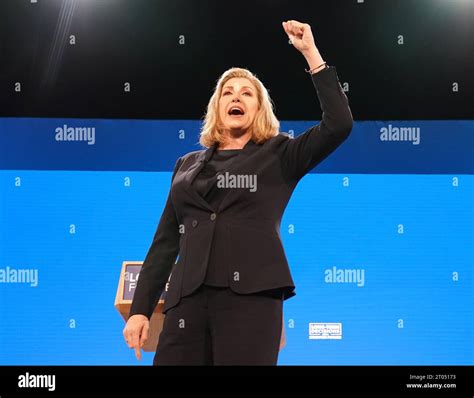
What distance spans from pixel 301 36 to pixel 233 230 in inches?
23.5

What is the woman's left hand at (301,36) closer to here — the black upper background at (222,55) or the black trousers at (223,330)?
the black trousers at (223,330)

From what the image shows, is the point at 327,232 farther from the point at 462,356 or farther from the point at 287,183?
the point at 287,183

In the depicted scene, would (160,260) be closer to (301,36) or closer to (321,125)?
(321,125)

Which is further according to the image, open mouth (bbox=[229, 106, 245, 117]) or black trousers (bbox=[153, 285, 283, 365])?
open mouth (bbox=[229, 106, 245, 117])

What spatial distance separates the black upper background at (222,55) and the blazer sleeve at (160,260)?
1251mm

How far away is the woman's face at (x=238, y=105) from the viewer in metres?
2.19

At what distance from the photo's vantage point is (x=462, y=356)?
11.7 feet

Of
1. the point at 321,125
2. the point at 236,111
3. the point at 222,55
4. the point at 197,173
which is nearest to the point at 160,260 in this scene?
the point at 197,173

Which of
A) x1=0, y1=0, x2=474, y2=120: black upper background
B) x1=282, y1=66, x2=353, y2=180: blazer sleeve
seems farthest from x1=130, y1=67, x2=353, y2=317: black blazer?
x1=0, y1=0, x2=474, y2=120: black upper background

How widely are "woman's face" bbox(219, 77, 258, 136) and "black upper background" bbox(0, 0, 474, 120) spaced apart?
1.17 meters

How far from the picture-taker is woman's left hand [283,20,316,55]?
2.14 meters

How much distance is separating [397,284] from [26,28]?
2.09m

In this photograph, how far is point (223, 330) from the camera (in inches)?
78.7

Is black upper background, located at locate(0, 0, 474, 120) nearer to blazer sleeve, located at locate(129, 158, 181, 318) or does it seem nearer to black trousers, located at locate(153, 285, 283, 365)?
blazer sleeve, located at locate(129, 158, 181, 318)
